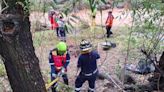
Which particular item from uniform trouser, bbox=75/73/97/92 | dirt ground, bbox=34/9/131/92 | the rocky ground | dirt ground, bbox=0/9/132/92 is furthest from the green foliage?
uniform trouser, bbox=75/73/97/92

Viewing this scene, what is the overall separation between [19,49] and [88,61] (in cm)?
353

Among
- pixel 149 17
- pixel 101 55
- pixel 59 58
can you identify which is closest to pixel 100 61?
pixel 101 55

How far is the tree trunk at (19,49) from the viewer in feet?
14.1

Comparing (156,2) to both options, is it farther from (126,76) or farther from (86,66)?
Result: (126,76)

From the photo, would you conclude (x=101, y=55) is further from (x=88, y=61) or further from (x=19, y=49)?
(x=19, y=49)

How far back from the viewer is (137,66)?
10.7 m

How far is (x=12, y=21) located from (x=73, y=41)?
11.8 m

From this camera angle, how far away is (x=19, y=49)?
176 inches

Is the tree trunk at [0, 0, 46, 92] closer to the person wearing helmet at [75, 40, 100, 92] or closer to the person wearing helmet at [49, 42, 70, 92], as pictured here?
the person wearing helmet at [75, 40, 100, 92]

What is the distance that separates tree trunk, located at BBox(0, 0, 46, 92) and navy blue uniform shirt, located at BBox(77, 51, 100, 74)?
9.79 feet

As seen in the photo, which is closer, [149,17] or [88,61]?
[149,17]

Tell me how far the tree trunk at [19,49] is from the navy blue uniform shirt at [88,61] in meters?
2.98

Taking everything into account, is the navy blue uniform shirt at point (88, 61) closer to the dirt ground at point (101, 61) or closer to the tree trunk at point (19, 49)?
the dirt ground at point (101, 61)

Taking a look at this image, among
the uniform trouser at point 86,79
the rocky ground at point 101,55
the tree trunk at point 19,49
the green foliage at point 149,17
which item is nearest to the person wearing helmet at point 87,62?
the uniform trouser at point 86,79
